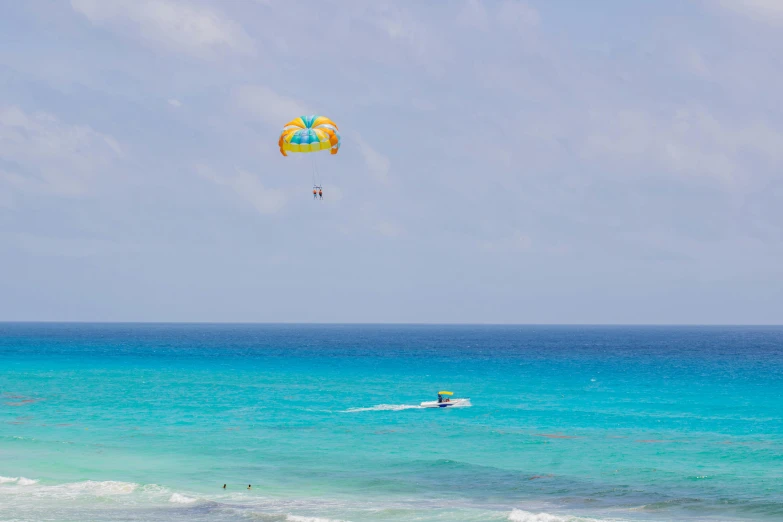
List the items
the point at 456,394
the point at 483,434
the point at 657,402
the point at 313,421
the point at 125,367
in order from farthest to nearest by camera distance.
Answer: the point at 125,367, the point at 456,394, the point at 657,402, the point at 313,421, the point at 483,434

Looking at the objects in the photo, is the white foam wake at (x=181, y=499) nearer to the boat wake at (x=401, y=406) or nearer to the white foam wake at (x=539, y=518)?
the white foam wake at (x=539, y=518)

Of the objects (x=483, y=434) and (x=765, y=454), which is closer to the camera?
(x=765, y=454)

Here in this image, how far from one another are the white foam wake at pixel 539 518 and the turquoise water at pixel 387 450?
0.08m

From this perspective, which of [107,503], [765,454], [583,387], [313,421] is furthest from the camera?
[583,387]

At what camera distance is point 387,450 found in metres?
40.9

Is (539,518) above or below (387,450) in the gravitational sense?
below

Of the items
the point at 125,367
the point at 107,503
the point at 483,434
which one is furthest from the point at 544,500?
the point at 125,367

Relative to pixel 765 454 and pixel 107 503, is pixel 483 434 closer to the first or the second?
pixel 765 454

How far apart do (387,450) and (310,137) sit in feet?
63.4

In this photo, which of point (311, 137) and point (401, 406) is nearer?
point (311, 137)

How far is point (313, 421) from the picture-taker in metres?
50.6

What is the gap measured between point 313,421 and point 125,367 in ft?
183

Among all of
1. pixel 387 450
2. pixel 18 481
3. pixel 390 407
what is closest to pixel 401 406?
pixel 390 407

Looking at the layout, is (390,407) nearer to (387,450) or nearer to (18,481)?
(387,450)
